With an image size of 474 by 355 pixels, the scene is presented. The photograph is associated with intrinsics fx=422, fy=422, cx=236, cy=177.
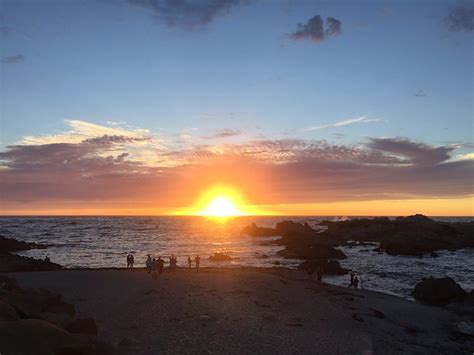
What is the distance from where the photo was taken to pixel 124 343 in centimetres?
1897

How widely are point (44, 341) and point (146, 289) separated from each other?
18.4 meters

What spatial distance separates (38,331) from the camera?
13641 mm

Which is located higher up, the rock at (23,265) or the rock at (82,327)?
the rock at (82,327)

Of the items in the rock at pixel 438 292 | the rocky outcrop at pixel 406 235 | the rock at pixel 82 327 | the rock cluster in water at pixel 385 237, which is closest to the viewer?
the rock at pixel 82 327

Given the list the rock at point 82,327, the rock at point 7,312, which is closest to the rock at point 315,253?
the rock at point 82,327

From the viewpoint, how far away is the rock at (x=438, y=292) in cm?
3597

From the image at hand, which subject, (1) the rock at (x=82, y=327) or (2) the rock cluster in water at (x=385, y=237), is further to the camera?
(2) the rock cluster in water at (x=385, y=237)

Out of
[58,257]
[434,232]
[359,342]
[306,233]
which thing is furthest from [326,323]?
[434,232]

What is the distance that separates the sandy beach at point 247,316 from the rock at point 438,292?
354cm

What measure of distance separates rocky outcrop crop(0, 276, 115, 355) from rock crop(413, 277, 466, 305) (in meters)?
29.6

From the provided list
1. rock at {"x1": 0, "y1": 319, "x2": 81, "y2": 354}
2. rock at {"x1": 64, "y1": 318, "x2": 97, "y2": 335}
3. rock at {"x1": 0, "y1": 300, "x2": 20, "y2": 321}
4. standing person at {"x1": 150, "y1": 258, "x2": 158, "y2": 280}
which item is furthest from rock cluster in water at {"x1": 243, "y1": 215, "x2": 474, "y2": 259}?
rock at {"x1": 0, "y1": 319, "x2": 81, "y2": 354}

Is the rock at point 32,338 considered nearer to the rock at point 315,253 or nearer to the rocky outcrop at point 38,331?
the rocky outcrop at point 38,331

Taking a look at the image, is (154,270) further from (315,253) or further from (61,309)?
(315,253)

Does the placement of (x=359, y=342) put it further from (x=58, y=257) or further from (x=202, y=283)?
(x=58, y=257)
